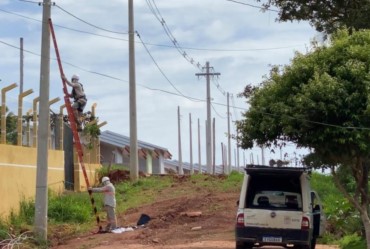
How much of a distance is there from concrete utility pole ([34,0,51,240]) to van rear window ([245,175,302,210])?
232 inches

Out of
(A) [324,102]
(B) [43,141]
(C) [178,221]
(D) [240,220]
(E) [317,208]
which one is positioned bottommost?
(C) [178,221]

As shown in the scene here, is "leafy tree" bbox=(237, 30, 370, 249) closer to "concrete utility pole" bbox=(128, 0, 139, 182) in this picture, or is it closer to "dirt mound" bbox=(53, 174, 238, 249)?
"dirt mound" bbox=(53, 174, 238, 249)

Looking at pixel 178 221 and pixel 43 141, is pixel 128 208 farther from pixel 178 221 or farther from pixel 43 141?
pixel 43 141

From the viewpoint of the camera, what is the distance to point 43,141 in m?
21.0

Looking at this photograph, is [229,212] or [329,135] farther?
[229,212]

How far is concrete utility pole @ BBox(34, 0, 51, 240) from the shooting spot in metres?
21.0

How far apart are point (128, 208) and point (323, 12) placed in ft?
37.5

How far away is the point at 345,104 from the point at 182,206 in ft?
43.8

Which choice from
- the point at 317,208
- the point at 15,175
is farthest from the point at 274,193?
the point at 15,175

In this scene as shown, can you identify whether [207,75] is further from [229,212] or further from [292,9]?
[292,9]

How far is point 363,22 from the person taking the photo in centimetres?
1981

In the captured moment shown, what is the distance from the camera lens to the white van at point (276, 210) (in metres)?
17.8

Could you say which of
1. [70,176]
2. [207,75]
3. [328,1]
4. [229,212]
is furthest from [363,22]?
[207,75]

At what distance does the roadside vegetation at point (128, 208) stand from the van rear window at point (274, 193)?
1731 millimetres
